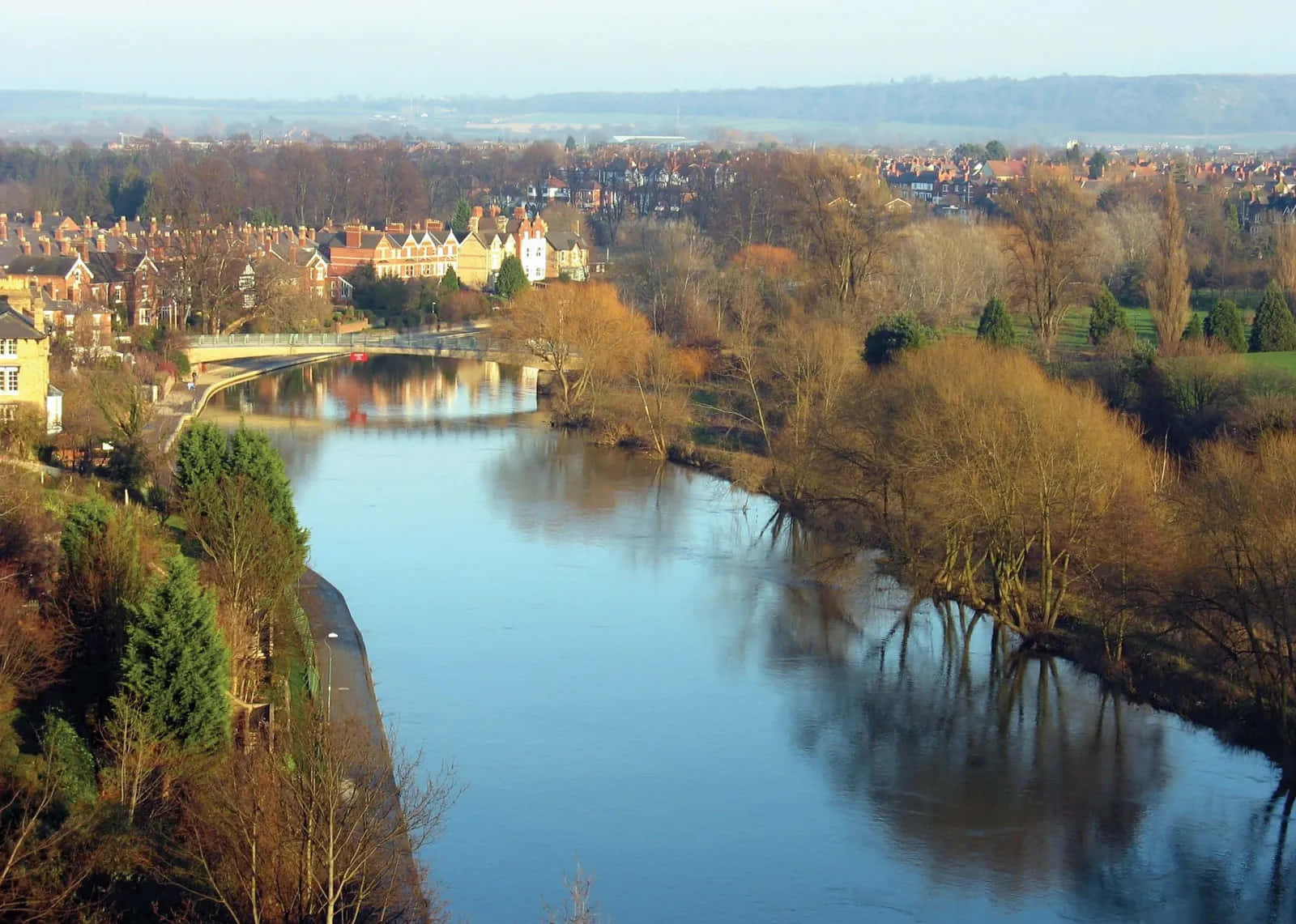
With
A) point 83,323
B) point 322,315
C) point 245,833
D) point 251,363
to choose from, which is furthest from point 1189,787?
point 322,315

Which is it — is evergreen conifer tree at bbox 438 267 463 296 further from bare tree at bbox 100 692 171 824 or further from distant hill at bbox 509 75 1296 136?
distant hill at bbox 509 75 1296 136

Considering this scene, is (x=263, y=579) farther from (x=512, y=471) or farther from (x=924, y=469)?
(x=512, y=471)

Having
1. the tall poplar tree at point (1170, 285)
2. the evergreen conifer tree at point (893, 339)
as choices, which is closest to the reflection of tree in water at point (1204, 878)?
the evergreen conifer tree at point (893, 339)

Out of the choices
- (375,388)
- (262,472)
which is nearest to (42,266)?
(375,388)

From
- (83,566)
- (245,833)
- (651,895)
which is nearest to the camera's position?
(245,833)

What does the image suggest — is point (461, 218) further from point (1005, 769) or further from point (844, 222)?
point (1005, 769)

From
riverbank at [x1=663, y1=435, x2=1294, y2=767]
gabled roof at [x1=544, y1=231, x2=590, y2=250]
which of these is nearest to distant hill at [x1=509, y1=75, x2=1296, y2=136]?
gabled roof at [x1=544, y1=231, x2=590, y2=250]

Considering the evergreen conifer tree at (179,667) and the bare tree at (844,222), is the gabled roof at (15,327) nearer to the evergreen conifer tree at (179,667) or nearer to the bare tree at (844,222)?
the evergreen conifer tree at (179,667)
